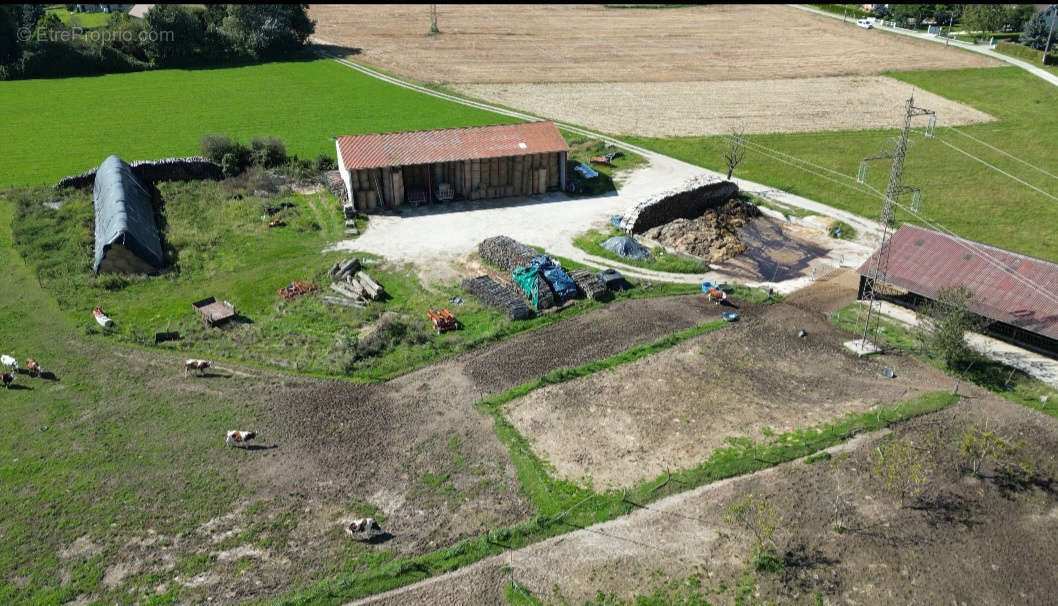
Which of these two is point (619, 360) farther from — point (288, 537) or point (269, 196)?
point (269, 196)

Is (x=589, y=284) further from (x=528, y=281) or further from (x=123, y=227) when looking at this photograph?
(x=123, y=227)

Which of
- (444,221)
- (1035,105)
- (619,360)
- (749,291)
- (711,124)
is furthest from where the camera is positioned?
(1035,105)

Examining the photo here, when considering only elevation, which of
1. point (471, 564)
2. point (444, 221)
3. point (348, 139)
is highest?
point (348, 139)

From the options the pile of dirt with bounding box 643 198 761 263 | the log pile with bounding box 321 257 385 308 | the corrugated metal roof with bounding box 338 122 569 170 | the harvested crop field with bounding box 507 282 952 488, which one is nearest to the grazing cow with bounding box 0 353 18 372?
the log pile with bounding box 321 257 385 308

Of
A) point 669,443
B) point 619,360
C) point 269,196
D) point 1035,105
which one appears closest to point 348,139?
point 269,196

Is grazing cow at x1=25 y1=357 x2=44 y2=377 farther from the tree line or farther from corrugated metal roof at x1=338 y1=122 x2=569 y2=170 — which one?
the tree line
